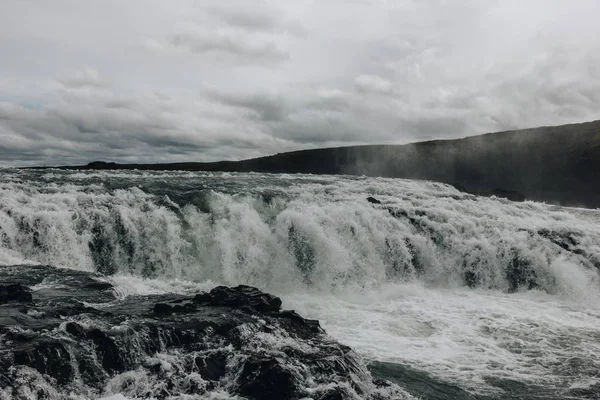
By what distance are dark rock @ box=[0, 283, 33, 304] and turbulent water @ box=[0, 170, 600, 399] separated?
7.94ft

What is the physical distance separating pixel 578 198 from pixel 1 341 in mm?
88555

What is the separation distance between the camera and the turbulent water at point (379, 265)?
11.6 m

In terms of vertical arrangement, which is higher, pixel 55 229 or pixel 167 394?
pixel 55 229

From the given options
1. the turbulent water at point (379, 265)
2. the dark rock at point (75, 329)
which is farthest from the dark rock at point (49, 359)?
the turbulent water at point (379, 265)

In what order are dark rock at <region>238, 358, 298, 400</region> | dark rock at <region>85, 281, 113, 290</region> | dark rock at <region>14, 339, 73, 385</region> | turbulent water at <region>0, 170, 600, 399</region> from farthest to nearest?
turbulent water at <region>0, 170, 600, 399</region> → dark rock at <region>85, 281, 113, 290</region> → dark rock at <region>238, 358, 298, 400</region> → dark rock at <region>14, 339, 73, 385</region>

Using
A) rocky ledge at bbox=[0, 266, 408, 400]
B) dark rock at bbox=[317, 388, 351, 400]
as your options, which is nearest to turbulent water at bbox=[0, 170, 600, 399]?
rocky ledge at bbox=[0, 266, 408, 400]

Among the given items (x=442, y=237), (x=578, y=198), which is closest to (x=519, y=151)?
(x=578, y=198)

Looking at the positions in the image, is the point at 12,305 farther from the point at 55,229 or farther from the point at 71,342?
the point at 55,229

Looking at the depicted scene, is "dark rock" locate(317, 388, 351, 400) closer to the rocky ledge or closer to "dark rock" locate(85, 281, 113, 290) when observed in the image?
the rocky ledge

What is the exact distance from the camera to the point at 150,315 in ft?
30.2

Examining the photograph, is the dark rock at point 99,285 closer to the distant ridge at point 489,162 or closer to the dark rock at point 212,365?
the dark rock at point 212,365

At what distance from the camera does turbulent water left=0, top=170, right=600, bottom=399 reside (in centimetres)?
1161

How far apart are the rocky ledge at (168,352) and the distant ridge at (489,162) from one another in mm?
83004

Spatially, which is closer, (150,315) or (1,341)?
(1,341)
